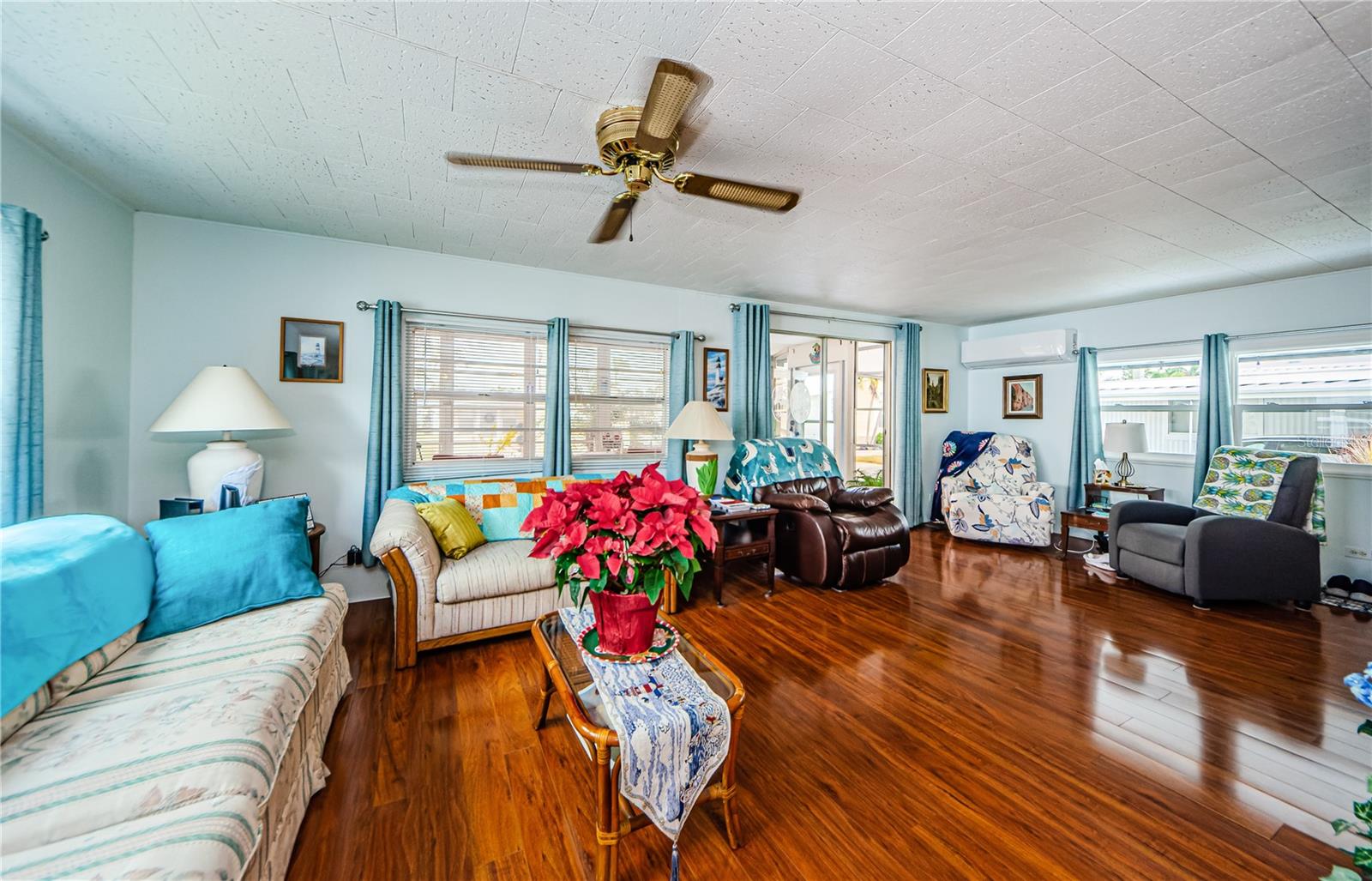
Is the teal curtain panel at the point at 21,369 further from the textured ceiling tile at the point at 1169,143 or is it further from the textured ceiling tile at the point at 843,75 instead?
the textured ceiling tile at the point at 1169,143

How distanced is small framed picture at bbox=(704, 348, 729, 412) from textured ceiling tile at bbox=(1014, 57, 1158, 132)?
2961mm

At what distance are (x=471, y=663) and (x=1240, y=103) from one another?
3970 mm

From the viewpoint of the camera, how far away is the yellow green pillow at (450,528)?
2.78 m

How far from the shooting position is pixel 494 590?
2.65 metres

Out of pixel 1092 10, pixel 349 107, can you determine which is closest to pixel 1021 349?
pixel 1092 10

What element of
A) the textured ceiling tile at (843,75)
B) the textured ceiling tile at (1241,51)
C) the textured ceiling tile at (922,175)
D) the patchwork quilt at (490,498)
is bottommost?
the patchwork quilt at (490,498)

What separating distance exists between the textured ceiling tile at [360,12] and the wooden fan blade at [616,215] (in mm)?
851

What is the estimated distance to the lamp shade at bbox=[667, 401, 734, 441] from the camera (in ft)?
12.1

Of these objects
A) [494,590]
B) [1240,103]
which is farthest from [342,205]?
[1240,103]

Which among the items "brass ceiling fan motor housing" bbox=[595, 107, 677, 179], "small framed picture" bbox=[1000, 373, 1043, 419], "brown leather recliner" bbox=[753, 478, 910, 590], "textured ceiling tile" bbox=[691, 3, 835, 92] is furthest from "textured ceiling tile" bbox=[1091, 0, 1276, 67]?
"small framed picture" bbox=[1000, 373, 1043, 419]

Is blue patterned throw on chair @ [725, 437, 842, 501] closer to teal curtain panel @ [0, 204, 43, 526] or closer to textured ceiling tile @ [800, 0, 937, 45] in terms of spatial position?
textured ceiling tile @ [800, 0, 937, 45]

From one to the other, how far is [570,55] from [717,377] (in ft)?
10.5

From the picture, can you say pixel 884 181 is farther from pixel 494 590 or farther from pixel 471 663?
pixel 471 663

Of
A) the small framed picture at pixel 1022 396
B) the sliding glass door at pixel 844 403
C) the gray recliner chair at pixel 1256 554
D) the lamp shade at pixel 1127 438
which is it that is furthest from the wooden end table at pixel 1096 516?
the sliding glass door at pixel 844 403
